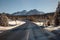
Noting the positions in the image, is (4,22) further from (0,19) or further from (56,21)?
(56,21)

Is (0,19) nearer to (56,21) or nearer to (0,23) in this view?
(0,23)

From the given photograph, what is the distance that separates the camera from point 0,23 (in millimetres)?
49031

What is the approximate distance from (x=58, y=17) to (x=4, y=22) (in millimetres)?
18435

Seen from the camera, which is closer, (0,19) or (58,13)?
(58,13)

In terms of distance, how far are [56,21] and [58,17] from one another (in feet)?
4.49

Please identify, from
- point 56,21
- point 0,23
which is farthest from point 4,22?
point 56,21

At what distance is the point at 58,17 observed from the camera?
132 ft

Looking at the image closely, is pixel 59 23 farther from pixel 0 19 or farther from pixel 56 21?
pixel 0 19

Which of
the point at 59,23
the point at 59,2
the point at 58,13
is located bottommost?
the point at 59,23

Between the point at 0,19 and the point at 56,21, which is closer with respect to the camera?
the point at 56,21

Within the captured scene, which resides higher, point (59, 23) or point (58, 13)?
point (58, 13)

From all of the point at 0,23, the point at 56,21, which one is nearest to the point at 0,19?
the point at 0,23

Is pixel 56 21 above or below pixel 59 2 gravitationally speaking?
below

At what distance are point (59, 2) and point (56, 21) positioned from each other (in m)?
5.65
